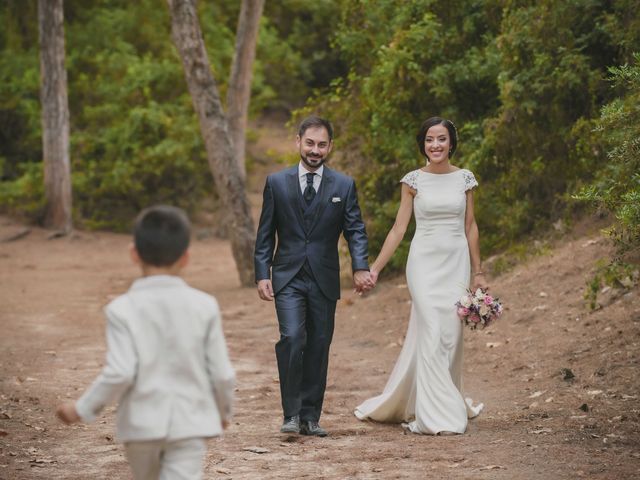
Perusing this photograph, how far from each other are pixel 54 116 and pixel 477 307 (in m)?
22.8

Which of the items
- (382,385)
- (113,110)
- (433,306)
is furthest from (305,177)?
(113,110)

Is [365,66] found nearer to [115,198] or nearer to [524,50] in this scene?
[524,50]

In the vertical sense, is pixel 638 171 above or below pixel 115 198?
above

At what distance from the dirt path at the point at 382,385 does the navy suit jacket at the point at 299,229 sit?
1.20m

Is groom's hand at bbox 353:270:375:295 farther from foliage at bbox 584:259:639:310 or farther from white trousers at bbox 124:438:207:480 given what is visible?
white trousers at bbox 124:438:207:480

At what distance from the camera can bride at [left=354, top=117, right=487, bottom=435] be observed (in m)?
7.93

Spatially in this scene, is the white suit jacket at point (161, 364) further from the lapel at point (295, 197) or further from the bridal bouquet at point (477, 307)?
the bridal bouquet at point (477, 307)

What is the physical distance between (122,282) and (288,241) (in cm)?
1342

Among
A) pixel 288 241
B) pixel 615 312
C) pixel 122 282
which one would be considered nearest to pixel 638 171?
pixel 288 241

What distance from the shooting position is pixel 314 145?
762 centimetres

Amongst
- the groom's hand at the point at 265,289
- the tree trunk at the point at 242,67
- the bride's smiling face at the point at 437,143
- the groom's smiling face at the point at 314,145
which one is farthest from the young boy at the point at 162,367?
the tree trunk at the point at 242,67

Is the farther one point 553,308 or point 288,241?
point 553,308

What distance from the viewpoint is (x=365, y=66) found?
1769 centimetres

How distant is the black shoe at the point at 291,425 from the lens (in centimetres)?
759
